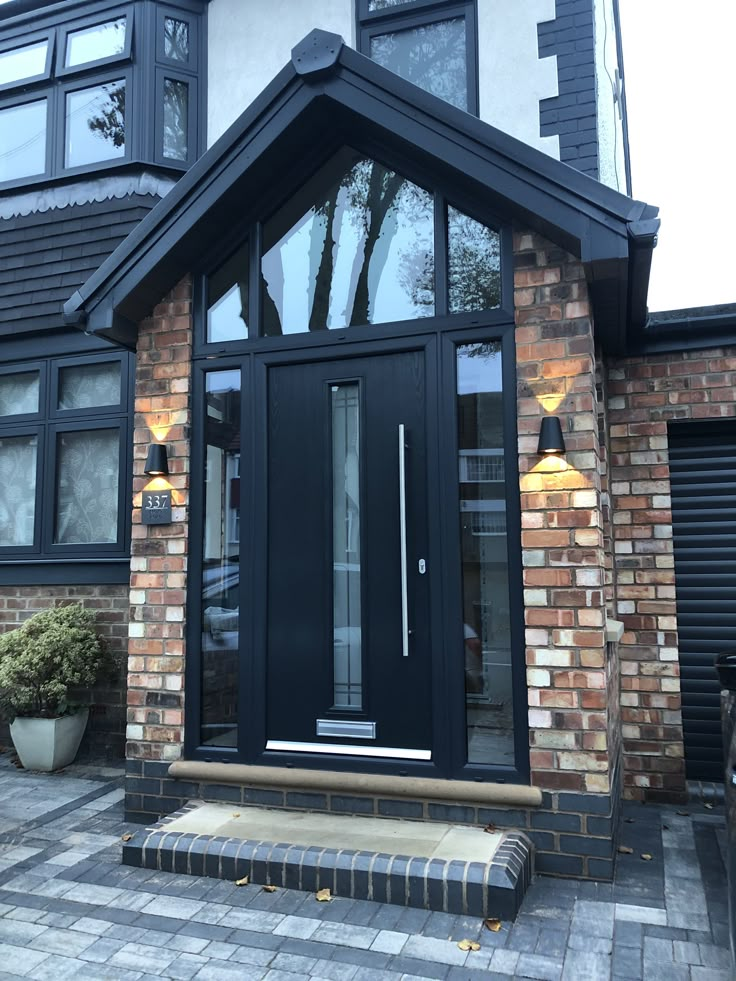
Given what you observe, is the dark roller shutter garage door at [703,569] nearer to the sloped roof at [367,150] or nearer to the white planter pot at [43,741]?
the sloped roof at [367,150]

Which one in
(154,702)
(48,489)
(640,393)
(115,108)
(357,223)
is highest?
(115,108)

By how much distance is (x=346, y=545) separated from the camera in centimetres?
443

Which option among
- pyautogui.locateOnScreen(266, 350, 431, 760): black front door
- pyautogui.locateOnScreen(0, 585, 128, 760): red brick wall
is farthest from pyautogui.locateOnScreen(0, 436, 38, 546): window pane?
pyautogui.locateOnScreen(266, 350, 431, 760): black front door

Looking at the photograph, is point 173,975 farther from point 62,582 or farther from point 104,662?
point 62,582

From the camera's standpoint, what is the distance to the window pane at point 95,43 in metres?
Answer: 7.05

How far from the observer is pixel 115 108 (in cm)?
700

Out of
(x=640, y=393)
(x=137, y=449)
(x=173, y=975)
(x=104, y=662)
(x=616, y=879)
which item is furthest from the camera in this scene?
(x=104, y=662)

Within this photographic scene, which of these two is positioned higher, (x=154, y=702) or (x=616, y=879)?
(x=154, y=702)

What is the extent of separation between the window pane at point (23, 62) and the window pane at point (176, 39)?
4.03ft

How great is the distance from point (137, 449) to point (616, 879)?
3.60 metres

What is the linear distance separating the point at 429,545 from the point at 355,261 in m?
1.77

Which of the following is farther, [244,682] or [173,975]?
[244,682]

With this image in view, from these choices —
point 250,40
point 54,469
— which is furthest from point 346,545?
point 250,40

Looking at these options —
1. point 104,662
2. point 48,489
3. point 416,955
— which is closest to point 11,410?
point 48,489
